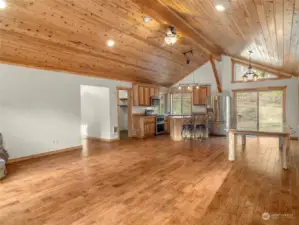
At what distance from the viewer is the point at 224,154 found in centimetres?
518

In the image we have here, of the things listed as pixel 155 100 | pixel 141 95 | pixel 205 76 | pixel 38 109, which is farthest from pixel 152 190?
pixel 205 76

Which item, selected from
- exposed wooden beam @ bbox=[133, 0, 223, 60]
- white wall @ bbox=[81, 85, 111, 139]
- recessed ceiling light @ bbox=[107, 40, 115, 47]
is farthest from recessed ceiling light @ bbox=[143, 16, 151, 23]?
white wall @ bbox=[81, 85, 111, 139]

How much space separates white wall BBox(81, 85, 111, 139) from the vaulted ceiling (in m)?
1.39

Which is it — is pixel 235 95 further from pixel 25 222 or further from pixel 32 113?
pixel 25 222

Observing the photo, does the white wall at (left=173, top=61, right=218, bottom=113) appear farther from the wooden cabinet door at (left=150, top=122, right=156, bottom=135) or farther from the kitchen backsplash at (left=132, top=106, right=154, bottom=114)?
the kitchen backsplash at (left=132, top=106, right=154, bottom=114)

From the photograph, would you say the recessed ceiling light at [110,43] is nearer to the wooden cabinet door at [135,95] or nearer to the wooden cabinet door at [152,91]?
the wooden cabinet door at [135,95]

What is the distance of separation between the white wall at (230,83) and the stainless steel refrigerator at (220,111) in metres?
0.54

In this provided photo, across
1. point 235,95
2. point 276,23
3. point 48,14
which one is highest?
point 48,14

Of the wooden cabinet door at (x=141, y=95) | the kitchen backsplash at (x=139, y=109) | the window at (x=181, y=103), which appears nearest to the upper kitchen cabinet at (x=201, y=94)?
the window at (x=181, y=103)

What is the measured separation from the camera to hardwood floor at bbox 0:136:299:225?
230cm

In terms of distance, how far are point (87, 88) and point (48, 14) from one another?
4.65 metres

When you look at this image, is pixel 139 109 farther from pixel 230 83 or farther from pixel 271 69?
pixel 271 69

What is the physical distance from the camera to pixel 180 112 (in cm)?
971

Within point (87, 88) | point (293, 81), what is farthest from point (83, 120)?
point (293, 81)
